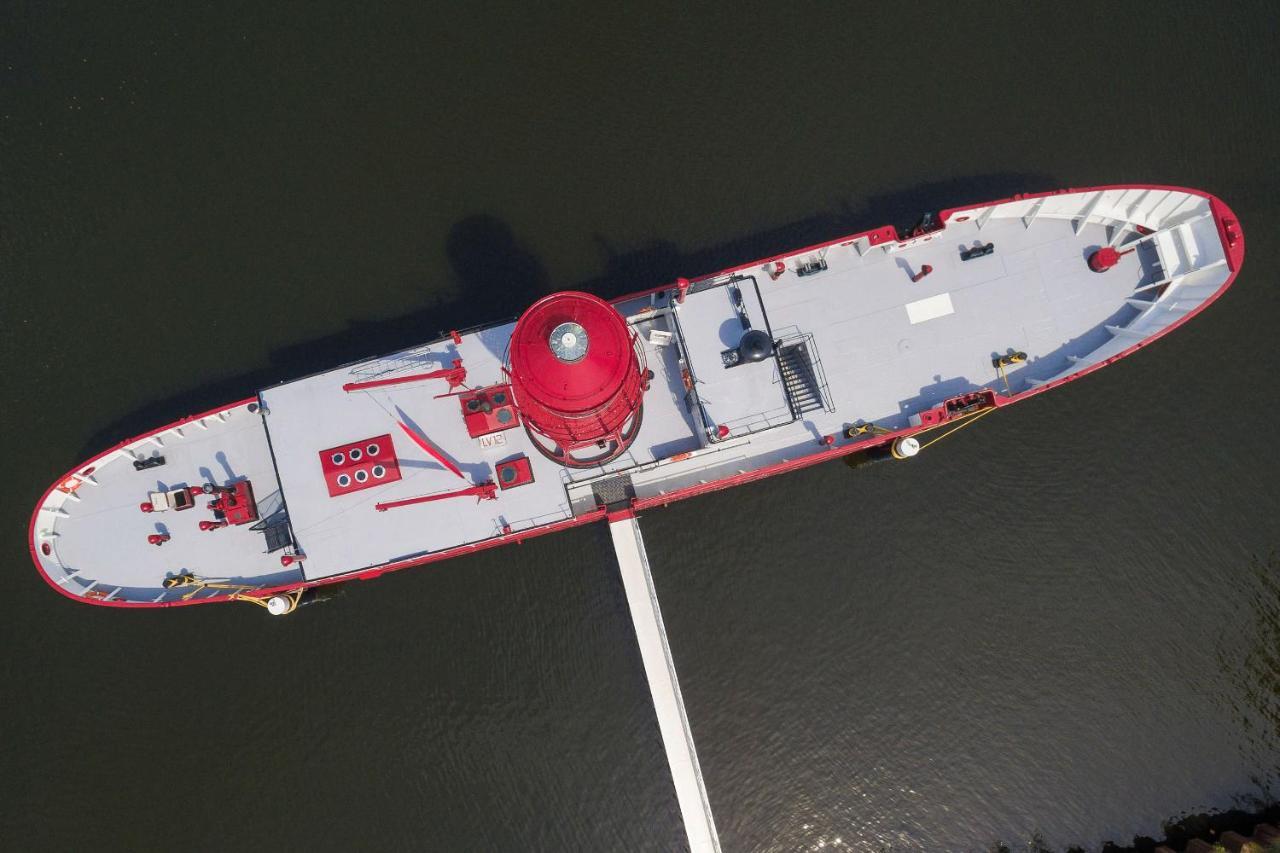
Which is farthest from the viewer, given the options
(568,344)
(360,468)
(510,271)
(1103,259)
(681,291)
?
(510,271)

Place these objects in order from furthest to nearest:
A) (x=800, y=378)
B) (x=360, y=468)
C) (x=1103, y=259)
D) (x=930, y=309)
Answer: (x=930, y=309) → (x=1103, y=259) → (x=800, y=378) → (x=360, y=468)

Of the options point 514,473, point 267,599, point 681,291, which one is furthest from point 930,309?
point 267,599

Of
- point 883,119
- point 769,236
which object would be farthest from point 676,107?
point 883,119

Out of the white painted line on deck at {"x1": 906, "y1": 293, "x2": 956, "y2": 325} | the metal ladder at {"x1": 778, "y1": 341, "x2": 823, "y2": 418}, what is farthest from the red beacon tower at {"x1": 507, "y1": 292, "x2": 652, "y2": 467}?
the white painted line on deck at {"x1": 906, "y1": 293, "x2": 956, "y2": 325}

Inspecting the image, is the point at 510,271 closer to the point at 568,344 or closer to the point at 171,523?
the point at 568,344

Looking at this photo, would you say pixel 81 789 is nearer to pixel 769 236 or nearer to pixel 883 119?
pixel 769 236

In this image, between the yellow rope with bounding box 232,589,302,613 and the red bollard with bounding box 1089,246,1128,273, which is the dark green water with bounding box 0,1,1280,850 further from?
the red bollard with bounding box 1089,246,1128,273
